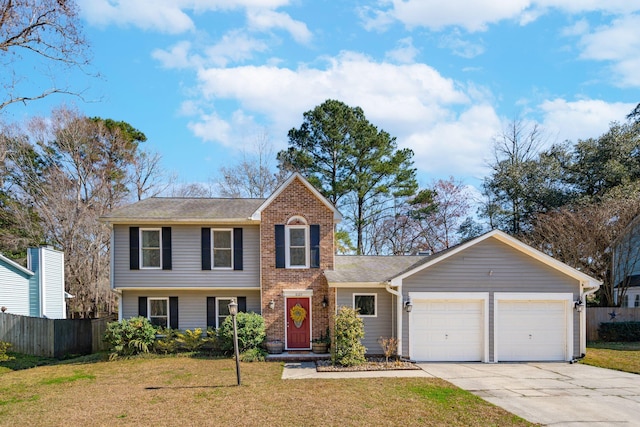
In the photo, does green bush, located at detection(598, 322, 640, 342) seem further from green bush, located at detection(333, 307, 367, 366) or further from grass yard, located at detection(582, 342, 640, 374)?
green bush, located at detection(333, 307, 367, 366)

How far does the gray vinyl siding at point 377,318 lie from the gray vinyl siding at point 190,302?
3917mm

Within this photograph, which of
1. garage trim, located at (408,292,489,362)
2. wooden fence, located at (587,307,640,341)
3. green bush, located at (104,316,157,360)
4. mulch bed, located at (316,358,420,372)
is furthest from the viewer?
wooden fence, located at (587,307,640,341)

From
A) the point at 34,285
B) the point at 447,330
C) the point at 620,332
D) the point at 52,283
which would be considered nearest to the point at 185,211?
the point at 34,285

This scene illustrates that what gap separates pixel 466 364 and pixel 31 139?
88.6ft

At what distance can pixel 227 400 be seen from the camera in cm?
1025

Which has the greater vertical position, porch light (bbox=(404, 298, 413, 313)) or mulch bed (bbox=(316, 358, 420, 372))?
porch light (bbox=(404, 298, 413, 313))

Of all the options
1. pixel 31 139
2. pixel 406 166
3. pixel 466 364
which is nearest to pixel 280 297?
pixel 466 364

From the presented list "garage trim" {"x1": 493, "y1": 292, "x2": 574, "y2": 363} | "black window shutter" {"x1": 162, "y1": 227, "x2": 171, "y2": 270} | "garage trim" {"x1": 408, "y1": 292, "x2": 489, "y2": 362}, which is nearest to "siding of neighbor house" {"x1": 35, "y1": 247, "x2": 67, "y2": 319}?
"black window shutter" {"x1": 162, "y1": 227, "x2": 171, "y2": 270}

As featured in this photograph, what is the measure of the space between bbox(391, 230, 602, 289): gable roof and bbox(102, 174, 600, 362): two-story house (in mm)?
44

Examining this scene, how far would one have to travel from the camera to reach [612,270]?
23422mm

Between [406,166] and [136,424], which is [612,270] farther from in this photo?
[136,424]

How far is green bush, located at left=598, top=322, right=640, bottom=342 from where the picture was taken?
20094 millimetres

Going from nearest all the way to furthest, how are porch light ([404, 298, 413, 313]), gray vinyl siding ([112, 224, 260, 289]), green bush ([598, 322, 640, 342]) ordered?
1. porch light ([404, 298, 413, 313])
2. gray vinyl siding ([112, 224, 260, 289])
3. green bush ([598, 322, 640, 342])

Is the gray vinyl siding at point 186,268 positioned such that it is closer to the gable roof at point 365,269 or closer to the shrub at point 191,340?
the shrub at point 191,340
